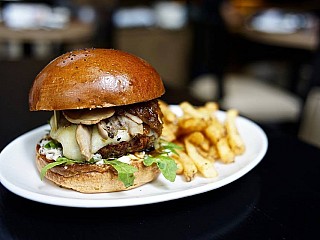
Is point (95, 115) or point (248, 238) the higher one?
point (95, 115)

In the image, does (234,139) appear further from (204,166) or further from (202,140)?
(204,166)

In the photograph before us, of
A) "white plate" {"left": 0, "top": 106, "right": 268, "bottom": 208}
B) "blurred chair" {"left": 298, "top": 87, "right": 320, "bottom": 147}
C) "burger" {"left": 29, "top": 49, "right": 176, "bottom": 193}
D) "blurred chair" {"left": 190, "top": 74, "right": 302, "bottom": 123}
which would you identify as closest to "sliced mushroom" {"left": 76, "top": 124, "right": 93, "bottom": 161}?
"burger" {"left": 29, "top": 49, "right": 176, "bottom": 193}

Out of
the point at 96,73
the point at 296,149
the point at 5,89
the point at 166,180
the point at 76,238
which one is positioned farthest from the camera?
the point at 5,89

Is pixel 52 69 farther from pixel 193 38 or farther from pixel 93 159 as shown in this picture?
pixel 193 38

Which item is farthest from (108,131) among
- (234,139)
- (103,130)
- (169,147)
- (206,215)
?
(234,139)

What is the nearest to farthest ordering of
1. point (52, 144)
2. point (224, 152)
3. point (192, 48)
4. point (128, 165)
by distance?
1. point (128, 165)
2. point (52, 144)
3. point (224, 152)
4. point (192, 48)

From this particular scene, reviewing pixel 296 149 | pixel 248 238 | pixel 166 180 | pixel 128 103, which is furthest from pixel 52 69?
pixel 296 149

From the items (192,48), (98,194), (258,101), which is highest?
(98,194)
